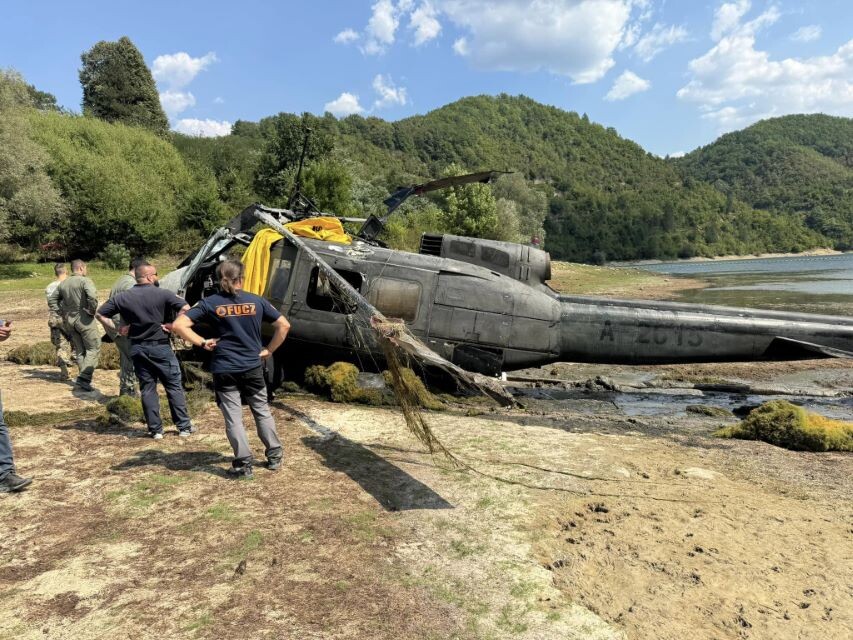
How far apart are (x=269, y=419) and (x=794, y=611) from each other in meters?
4.70

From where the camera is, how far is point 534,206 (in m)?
79.9

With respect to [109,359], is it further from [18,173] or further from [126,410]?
[18,173]

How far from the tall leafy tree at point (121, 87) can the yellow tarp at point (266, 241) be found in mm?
66703

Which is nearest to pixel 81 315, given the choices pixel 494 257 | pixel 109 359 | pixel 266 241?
pixel 109 359

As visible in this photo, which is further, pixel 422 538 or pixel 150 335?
pixel 150 335

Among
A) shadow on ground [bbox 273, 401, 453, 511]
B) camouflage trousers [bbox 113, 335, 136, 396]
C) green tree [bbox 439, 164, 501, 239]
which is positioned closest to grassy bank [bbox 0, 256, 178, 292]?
camouflage trousers [bbox 113, 335, 136, 396]

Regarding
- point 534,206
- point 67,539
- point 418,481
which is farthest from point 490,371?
point 534,206

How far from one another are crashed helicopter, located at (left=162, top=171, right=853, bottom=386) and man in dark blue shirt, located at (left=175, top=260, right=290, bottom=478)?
2.92m

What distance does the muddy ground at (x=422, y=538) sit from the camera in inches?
131

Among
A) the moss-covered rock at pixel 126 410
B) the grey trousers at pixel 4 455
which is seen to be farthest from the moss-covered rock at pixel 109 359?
the grey trousers at pixel 4 455

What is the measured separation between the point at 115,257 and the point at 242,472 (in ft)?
113

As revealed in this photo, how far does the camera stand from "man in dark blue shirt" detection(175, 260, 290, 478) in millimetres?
5156

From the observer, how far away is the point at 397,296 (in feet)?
27.9

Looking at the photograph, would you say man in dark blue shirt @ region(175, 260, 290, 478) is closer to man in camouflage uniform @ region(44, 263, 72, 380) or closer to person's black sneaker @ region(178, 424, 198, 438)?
person's black sneaker @ region(178, 424, 198, 438)
